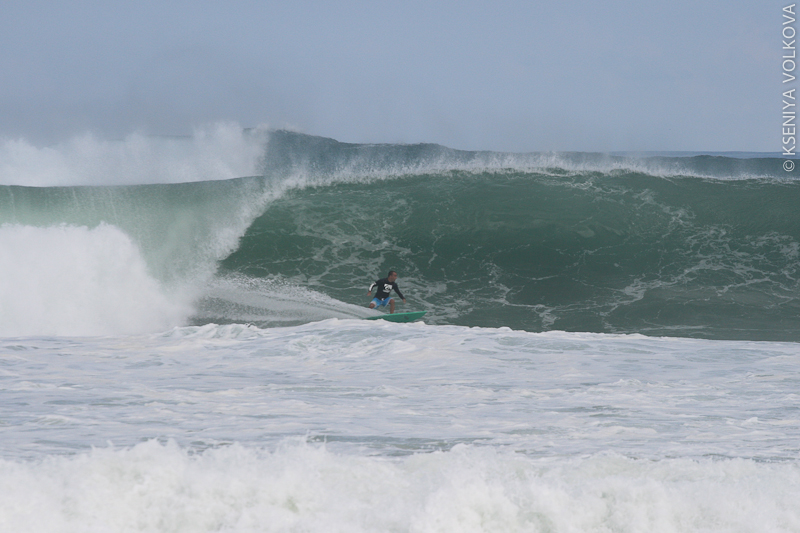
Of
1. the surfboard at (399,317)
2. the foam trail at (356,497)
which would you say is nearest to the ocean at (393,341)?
the foam trail at (356,497)

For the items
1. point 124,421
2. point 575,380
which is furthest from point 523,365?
point 124,421

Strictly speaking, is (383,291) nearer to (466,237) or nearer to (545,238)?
(466,237)

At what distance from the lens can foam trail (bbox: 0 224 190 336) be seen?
33.9 feet

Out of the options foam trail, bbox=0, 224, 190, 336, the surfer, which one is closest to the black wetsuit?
the surfer

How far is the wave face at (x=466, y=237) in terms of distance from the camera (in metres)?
11.8

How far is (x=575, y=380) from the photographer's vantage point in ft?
19.6

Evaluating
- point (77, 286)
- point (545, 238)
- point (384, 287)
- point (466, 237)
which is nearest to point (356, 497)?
point (384, 287)

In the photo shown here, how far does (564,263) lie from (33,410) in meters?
11.2

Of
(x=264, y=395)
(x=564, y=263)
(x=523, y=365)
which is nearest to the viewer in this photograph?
(x=264, y=395)

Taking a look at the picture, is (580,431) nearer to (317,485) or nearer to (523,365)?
(317,485)

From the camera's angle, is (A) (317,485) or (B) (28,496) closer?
(B) (28,496)

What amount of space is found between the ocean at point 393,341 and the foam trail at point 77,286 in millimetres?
46

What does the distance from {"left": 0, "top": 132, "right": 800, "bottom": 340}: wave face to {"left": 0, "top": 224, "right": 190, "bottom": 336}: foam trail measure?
9cm

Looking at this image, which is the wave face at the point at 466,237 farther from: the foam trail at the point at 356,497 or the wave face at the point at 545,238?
the foam trail at the point at 356,497
